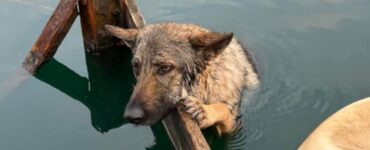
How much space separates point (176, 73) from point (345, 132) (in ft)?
5.69

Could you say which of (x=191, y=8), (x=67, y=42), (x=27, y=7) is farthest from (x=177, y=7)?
(x=27, y=7)

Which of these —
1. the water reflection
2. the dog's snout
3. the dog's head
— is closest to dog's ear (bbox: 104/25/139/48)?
the dog's head

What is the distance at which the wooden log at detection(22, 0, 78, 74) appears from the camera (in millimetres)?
7090

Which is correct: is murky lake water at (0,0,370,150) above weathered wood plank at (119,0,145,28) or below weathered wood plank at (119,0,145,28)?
below

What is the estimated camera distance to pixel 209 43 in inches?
211

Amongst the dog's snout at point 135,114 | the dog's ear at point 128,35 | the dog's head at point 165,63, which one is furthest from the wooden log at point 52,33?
the dog's snout at point 135,114

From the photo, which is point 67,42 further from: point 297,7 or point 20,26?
point 297,7

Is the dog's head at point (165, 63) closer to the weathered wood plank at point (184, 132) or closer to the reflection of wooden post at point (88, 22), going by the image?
the weathered wood plank at point (184, 132)

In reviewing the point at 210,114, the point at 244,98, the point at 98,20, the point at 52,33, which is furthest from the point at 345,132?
the point at 52,33

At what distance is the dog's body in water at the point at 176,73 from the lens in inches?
202

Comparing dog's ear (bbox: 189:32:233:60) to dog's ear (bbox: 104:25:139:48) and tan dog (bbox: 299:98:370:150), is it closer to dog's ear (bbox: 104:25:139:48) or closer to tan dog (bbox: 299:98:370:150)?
dog's ear (bbox: 104:25:139:48)

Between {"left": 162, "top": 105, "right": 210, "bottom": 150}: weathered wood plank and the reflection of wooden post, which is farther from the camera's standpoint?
the reflection of wooden post

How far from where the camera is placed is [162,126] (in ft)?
22.1

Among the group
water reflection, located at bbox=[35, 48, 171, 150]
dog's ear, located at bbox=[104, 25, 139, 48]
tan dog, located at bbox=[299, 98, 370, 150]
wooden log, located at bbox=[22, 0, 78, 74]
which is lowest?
water reflection, located at bbox=[35, 48, 171, 150]
